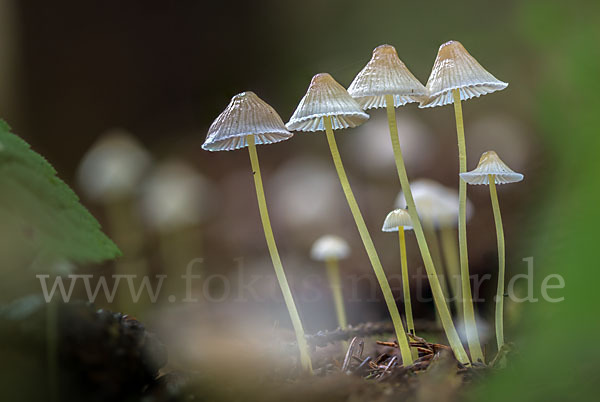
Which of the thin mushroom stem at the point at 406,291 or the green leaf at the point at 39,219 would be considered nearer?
the green leaf at the point at 39,219

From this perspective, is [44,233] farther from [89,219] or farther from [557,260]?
[557,260]

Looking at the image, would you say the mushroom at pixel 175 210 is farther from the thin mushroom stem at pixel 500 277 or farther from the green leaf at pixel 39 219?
the green leaf at pixel 39 219

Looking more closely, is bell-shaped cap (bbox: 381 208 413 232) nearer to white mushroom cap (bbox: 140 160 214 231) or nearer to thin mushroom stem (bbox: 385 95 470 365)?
thin mushroom stem (bbox: 385 95 470 365)

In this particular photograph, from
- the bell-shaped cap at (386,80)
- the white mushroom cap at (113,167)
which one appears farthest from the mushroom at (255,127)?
the white mushroom cap at (113,167)

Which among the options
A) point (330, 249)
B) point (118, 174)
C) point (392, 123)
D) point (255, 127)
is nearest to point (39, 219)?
point (255, 127)

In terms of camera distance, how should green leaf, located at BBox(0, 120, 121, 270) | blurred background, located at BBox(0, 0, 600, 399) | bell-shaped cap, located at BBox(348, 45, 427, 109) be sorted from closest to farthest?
green leaf, located at BBox(0, 120, 121, 270) < bell-shaped cap, located at BBox(348, 45, 427, 109) < blurred background, located at BBox(0, 0, 600, 399)

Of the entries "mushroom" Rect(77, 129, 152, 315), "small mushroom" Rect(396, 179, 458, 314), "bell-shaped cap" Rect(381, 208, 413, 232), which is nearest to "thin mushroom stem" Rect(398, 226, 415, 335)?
"bell-shaped cap" Rect(381, 208, 413, 232)
